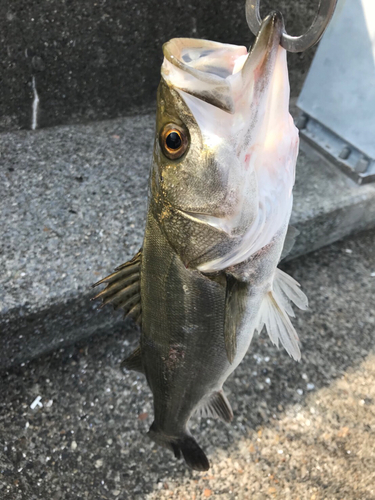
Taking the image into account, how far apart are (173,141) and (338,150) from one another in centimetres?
251

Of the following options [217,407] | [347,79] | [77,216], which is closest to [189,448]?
[217,407]

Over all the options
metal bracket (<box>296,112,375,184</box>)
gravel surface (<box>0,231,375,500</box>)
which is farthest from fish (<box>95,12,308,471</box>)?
metal bracket (<box>296,112,375,184</box>)

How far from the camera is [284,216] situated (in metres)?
1.14

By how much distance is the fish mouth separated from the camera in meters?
0.85

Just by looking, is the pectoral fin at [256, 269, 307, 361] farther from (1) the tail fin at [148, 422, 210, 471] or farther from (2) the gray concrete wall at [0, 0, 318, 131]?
(2) the gray concrete wall at [0, 0, 318, 131]

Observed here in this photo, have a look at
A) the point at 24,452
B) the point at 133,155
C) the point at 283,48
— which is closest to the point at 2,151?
the point at 133,155

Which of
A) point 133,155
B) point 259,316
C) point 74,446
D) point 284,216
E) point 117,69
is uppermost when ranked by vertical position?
point 284,216

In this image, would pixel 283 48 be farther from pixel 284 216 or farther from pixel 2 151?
pixel 2 151

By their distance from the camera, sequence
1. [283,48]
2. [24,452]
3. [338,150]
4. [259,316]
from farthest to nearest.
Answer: [338,150] → [24,452] → [259,316] → [283,48]

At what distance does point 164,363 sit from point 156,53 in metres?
2.30

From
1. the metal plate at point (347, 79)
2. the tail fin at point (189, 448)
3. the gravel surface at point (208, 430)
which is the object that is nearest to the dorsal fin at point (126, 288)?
the tail fin at point (189, 448)

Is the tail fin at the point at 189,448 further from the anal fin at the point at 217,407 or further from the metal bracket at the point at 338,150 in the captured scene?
the metal bracket at the point at 338,150

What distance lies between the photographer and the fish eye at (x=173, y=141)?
3.26 feet

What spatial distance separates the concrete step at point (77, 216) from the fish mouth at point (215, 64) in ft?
4.63
